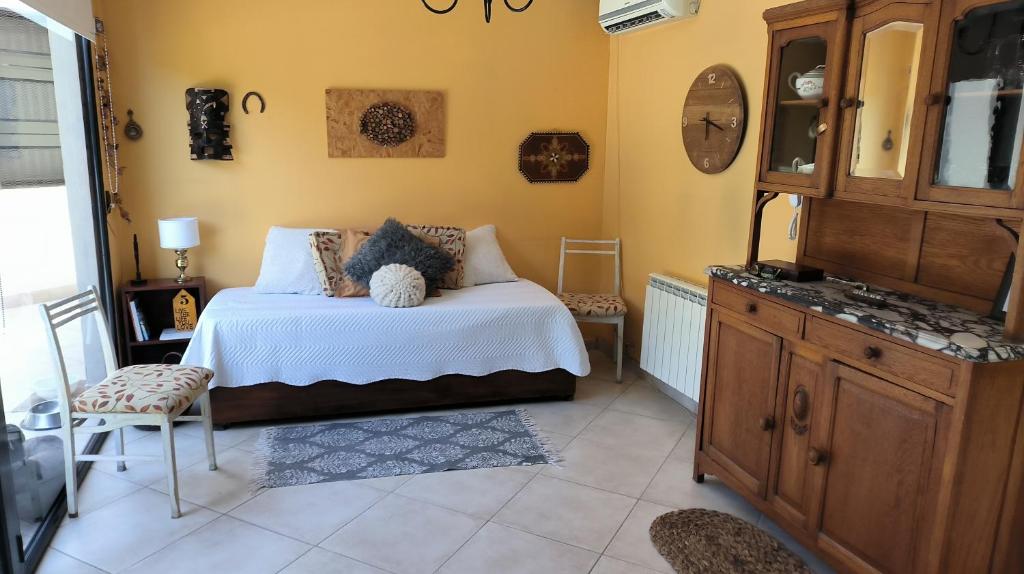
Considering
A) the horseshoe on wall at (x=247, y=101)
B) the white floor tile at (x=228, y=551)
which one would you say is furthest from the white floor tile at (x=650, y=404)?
the horseshoe on wall at (x=247, y=101)

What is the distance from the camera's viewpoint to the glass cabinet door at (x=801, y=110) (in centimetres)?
239

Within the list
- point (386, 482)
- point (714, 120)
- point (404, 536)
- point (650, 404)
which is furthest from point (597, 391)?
point (404, 536)

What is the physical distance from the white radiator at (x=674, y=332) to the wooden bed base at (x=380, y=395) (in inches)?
21.3

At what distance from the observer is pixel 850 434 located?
220 cm

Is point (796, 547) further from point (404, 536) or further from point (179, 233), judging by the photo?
point (179, 233)

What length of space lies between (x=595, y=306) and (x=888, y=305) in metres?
2.17

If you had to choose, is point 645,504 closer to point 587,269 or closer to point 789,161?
point 789,161

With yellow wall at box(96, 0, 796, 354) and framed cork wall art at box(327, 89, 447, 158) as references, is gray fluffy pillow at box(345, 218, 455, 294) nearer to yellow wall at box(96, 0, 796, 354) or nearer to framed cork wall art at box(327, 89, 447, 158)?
yellow wall at box(96, 0, 796, 354)

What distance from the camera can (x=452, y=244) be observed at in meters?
4.35

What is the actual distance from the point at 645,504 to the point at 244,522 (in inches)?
64.6

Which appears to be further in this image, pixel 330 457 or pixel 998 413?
pixel 330 457

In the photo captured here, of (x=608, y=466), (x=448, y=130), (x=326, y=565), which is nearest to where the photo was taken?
(x=326, y=565)

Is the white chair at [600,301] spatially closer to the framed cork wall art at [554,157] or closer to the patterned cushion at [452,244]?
the framed cork wall art at [554,157]

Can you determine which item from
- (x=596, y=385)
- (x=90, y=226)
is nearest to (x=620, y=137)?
(x=596, y=385)
